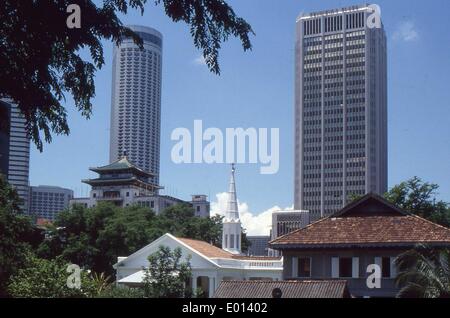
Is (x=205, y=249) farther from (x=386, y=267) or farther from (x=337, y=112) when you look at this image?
(x=337, y=112)

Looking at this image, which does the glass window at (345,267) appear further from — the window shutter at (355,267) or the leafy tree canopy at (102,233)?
the leafy tree canopy at (102,233)

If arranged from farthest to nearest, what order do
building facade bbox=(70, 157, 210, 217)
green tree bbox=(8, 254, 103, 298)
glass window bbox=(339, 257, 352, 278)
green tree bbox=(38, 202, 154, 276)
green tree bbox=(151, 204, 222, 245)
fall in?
building facade bbox=(70, 157, 210, 217) < green tree bbox=(151, 204, 222, 245) < green tree bbox=(38, 202, 154, 276) < glass window bbox=(339, 257, 352, 278) < green tree bbox=(8, 254, 103, 298)

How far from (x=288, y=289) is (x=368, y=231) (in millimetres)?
10795

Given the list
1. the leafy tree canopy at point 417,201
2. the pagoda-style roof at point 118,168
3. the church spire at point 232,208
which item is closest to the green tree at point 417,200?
the leafy tree canopy at point 417,201

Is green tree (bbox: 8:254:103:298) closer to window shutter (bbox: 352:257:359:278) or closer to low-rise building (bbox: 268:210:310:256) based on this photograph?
window shutter (bbox: 352:257:359:278)

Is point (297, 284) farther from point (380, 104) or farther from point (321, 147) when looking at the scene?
point (321, 147)

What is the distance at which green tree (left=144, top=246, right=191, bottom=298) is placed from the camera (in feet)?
109

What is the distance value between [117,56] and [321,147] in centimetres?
8835

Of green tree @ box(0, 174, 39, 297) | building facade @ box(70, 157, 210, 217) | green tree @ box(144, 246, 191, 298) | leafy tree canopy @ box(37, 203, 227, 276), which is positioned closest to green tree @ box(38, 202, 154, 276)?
leafy tree canopy @ box(37, 203, 227, 276)

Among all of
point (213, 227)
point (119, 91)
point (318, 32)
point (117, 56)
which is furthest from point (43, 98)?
point (318, 32)

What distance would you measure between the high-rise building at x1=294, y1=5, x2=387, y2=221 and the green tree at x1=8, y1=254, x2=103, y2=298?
130 ft

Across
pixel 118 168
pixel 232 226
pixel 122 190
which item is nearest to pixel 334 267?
pixel 232 226

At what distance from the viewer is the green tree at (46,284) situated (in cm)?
2884

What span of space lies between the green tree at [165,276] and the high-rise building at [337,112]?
3407cm
